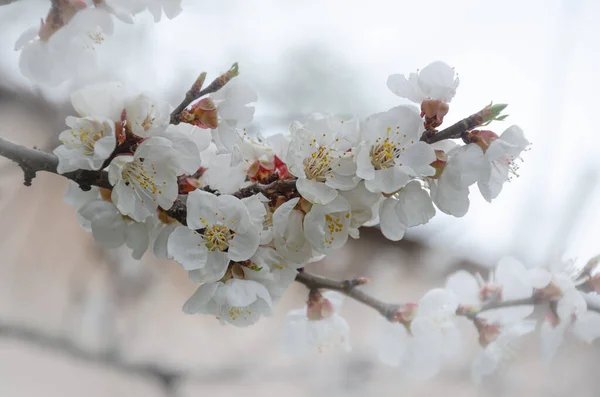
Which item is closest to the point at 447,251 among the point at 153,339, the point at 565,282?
the point at 565,282

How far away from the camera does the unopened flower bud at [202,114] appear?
29cm

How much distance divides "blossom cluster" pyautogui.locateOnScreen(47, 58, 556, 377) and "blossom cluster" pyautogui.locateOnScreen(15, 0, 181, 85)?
0.15ft

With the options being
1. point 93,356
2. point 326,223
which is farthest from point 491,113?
point 93,356

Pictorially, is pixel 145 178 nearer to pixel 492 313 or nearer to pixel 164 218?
pixel 164 218

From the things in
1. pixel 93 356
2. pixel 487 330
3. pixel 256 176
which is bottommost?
pixel 93 356

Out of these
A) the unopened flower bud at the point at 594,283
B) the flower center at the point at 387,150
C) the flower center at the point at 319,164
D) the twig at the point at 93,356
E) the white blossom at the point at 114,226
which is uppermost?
the flower center at the point at 387,150

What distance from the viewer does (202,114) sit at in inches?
11.6

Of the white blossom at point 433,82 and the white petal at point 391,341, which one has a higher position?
the white blossom at point 433,82

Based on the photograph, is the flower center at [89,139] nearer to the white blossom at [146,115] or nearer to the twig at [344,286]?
the white blossom at [146,115]

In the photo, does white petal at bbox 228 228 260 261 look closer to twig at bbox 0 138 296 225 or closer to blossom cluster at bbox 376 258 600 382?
twig at bbox 0 138 296 225

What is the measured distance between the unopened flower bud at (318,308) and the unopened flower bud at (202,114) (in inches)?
7.2

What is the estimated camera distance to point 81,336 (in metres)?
0.72

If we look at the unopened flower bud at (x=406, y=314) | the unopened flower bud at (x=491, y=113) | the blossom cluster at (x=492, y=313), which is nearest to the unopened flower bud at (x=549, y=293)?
the blossom cluster at (x=492, y=313)

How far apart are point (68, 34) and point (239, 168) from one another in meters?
0.13
